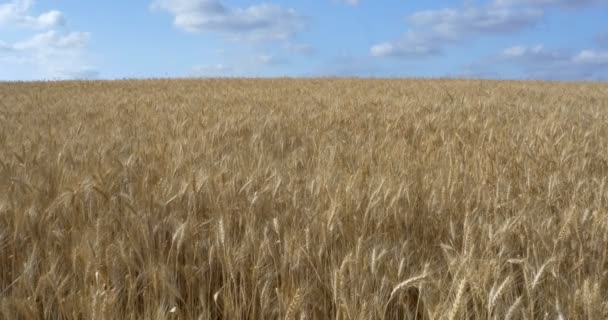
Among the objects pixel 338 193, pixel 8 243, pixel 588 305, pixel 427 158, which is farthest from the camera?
pixel 427 158

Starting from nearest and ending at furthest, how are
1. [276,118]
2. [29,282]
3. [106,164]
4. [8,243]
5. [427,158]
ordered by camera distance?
[29,282]
[8,243]
[106,164]
[427,158]
[276,118]

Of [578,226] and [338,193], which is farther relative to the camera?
[338,193]

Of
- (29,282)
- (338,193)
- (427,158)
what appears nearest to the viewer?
(29,282)

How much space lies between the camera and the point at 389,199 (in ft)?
6.81

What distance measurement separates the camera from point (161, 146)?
322cm

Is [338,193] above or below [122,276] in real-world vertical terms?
above

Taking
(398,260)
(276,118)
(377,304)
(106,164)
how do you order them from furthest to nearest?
(276,118), (106,164), (398,260), (377,304)

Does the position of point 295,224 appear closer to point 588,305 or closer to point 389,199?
point 389,199

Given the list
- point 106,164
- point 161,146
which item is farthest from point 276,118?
point 106,164

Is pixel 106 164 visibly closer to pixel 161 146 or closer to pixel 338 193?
pixel 161 146

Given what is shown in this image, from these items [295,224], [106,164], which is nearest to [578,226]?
[295,224]

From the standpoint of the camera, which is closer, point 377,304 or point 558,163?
point 377,304

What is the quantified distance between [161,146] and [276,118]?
83.4 inches

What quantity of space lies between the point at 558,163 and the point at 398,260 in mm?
1734
